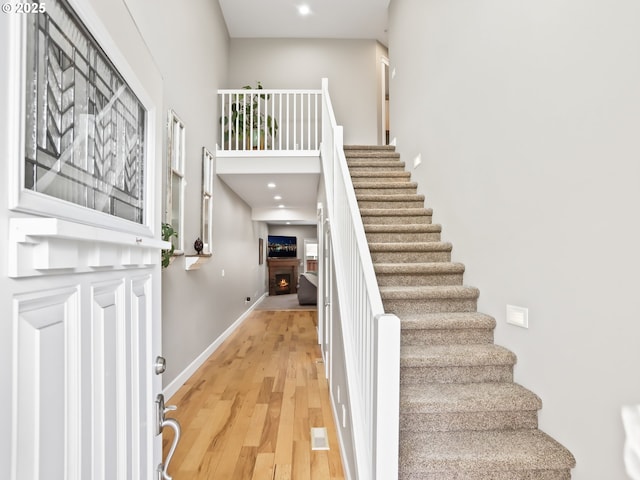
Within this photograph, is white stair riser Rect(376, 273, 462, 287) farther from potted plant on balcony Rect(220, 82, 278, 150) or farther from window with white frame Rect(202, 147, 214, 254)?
potted plant on balcony Rect(220, 82, 278, 150)

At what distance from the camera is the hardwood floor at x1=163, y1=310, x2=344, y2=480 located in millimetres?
2184

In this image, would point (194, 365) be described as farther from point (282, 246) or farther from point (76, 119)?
point (282, 246)

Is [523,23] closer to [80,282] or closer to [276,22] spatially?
[80,282]

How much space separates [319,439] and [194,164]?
116 inches

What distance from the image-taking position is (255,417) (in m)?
2.83

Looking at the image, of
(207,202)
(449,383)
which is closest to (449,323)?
(449,383)

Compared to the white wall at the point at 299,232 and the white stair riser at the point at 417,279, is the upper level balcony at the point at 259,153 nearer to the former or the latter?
the white stair riser at the point at 417,279

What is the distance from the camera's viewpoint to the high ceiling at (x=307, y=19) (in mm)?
5594

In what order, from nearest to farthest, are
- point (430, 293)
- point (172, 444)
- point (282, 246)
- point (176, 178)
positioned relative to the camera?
point (172, 444) → point (430, 293) → point (176, 178) → point (282, 246)

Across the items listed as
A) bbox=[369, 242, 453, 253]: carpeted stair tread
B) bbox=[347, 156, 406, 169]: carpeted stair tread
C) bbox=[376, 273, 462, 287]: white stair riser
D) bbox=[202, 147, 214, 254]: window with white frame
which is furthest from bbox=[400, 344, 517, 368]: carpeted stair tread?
bbox=[347, 156, 406, 169]: carpeted stair tread

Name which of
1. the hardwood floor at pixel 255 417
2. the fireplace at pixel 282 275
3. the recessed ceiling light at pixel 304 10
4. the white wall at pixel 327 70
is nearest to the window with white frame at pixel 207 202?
the hardwood floor at pixel 255 417

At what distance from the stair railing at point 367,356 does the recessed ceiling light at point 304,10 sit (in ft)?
15.3

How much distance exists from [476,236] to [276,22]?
5467 mm

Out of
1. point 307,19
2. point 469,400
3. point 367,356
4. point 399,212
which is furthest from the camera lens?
point 307,19
